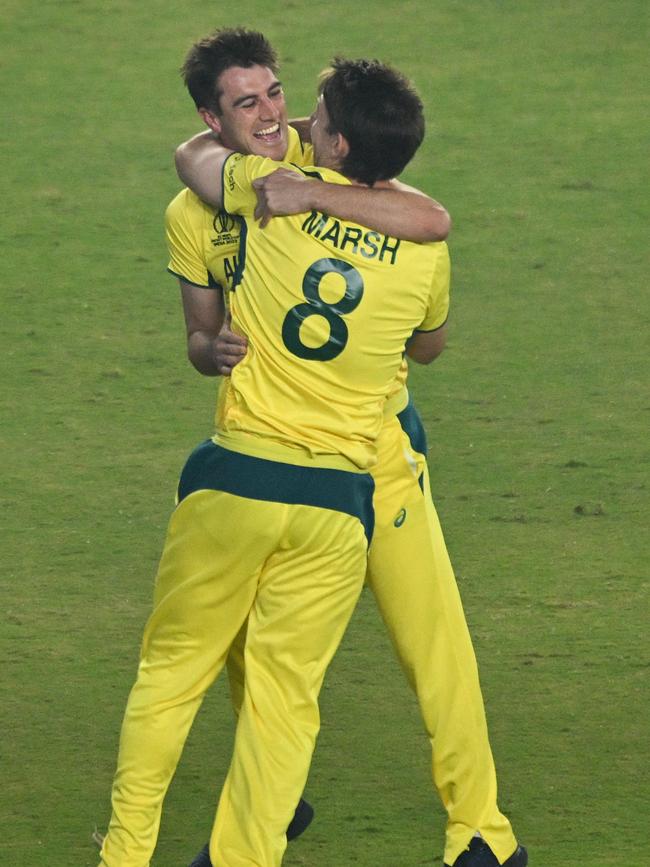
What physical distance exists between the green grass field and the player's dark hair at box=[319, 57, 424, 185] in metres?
1.54

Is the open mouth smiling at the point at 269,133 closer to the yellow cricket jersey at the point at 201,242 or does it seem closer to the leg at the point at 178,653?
the yellow cricket jersey at the point at 201,242

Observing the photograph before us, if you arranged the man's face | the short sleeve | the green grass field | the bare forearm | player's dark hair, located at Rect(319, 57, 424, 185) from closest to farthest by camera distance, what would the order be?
1. player's dark hair, located at Rect(319, 57, 424, 185)
2. the short sleeve
3. the bare forearm
4. the man's face
5. the green grass field

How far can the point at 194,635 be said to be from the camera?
358 cm

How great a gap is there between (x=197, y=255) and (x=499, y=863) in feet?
4.71

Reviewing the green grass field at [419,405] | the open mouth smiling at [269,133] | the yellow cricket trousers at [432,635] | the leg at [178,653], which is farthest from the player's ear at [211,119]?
the green grass field at [419,405]

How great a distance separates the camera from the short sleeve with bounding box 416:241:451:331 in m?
3.59

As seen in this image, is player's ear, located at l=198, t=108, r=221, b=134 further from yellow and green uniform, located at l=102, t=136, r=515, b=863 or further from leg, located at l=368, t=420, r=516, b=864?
leg, located at l=368, t=420, r=516, b=864

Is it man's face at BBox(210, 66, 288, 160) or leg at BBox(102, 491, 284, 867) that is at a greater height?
man's face at BBox(210, 66, 288, 160)

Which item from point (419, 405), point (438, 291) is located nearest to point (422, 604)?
point (438, 291)

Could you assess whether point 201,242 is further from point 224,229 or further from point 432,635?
point 432,635

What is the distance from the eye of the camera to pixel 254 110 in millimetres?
3850

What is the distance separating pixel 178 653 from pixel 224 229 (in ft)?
2.93

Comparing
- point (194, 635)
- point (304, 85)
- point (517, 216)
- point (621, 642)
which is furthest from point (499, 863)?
point (304, 85)

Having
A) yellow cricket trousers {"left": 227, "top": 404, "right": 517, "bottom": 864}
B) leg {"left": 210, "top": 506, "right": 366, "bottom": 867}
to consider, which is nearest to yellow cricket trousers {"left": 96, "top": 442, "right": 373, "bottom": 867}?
leg {"left": 210, "top": 506, "right": 366, "bottom": 867}
